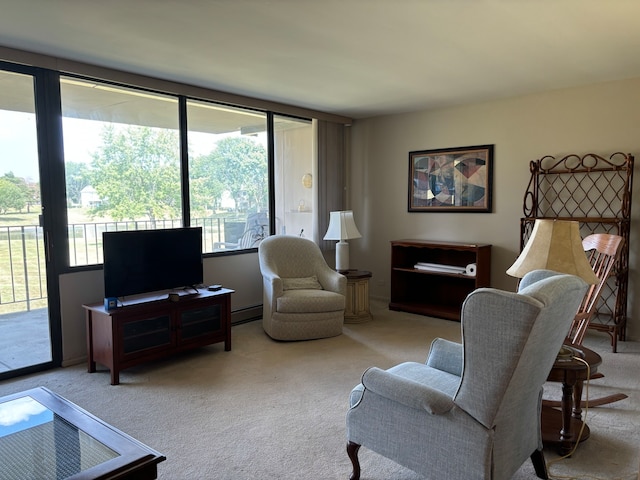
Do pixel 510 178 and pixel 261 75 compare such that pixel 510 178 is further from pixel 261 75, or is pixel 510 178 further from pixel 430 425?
pixel 430 425

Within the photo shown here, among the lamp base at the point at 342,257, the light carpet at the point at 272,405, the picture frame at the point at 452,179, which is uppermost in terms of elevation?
the picture frame at the point at 452,179

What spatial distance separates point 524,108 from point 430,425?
12.8 feet

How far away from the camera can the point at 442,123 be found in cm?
525

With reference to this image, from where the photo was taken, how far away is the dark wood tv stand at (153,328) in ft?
10.8

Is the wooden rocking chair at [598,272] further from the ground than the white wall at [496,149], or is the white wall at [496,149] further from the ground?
the white wall at [496,149]

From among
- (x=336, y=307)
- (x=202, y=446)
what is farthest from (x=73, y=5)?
(x=336, y=307)

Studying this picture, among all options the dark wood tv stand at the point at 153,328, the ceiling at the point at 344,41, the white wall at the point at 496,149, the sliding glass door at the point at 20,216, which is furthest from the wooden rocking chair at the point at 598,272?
the sliding glass door at the point at 20,216

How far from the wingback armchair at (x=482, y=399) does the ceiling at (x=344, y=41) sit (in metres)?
1.72

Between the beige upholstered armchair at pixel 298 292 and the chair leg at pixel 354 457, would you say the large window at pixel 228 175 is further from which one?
the chair leg at pixel 354 457

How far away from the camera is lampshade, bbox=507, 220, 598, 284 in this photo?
2.24 meters

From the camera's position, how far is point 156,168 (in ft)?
13.8

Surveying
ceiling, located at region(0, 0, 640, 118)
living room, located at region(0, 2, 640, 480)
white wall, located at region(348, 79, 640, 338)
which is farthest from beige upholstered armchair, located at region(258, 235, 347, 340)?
ceiling, located at region(0, 0, 640, 118)

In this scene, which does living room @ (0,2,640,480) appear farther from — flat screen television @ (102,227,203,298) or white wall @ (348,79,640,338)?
flat screen television @ (102,227,203,298)

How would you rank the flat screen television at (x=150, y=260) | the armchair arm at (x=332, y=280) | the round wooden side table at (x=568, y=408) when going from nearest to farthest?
1. the round wooden side table at (x=568, y=408)
2. the flat screen television at (x=150, y=260)
3. the armchair arm at (x=332, y=280)
